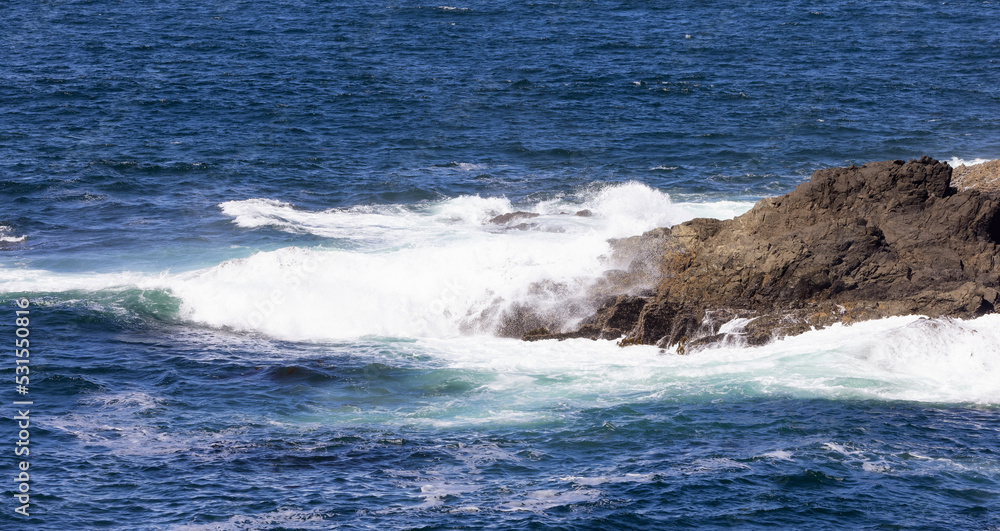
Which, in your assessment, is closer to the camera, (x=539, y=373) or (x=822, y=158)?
(x=539, y=373)

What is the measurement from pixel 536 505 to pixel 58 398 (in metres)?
11.8

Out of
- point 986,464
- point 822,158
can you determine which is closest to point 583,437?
point 986,464

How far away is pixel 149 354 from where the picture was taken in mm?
23859

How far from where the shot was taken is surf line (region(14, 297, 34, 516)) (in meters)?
16.5

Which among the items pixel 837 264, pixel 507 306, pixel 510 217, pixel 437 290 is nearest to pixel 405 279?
pixel 437 290

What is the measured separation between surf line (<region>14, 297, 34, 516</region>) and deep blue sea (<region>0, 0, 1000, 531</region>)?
0.60 feet

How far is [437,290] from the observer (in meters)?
26.8

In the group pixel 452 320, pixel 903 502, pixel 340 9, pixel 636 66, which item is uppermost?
pixel 340 9

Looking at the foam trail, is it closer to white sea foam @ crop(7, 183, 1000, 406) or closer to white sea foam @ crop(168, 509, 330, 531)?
white sea foam @ crop(7, 183, 1000, 406)

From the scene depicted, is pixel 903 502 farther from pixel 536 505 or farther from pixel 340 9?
pixel 340 9

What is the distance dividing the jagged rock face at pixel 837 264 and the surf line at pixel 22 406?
12.8m

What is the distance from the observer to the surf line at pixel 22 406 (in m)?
16.5

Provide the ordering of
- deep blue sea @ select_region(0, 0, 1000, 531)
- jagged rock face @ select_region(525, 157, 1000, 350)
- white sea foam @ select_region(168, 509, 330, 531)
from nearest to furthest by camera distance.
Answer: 1. white sea foam @ select_region(168, 509, 330, 531)
2. deep blue sea @ select_region(0, 0, 1000, 531)
3. jagged rock face @ select_region(525, 157, 1000, 350)

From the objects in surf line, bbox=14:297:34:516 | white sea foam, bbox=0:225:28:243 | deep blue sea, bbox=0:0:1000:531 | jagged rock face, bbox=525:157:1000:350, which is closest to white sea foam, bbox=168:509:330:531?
deep blue sea, bbox=0:0:1000:531
